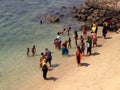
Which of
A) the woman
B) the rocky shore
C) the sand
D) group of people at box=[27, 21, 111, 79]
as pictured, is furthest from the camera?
the rocky shore

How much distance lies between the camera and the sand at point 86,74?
71.9 feet

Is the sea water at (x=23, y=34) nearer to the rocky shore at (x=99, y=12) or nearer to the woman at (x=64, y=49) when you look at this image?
the woman at (x=64, y=49)

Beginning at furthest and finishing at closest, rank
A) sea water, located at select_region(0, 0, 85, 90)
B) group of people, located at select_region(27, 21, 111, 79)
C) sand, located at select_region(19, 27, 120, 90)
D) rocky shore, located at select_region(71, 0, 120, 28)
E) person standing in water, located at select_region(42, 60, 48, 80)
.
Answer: rocky shore, located at select_region(71, 0, 120, 28), sea water, located at select_region(0, 0, 85, 90), group of people, located at select_region(27, 21, 111, 79), person standing in water, located at select_region(42, 60, 48, 80), sand, located at select_region(19, 27, 120, 90)

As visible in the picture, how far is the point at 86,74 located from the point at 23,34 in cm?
1259

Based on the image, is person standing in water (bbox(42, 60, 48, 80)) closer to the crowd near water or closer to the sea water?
the crowd near water

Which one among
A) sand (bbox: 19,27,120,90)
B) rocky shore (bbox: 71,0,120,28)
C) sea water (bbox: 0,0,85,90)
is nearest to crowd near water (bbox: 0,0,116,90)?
sea water (bbox: 0,0,85,90)

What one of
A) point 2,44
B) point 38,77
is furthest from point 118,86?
point 2,44

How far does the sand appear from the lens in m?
21.9

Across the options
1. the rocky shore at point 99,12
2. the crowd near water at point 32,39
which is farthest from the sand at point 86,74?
the rocky shore at point 99,12

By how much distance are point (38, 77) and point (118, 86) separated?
650 cm

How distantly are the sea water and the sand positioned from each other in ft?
4.20

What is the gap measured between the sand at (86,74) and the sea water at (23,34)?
128 cm

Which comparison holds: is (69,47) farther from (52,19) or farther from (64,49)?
(52,19)

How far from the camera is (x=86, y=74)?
23.5m
